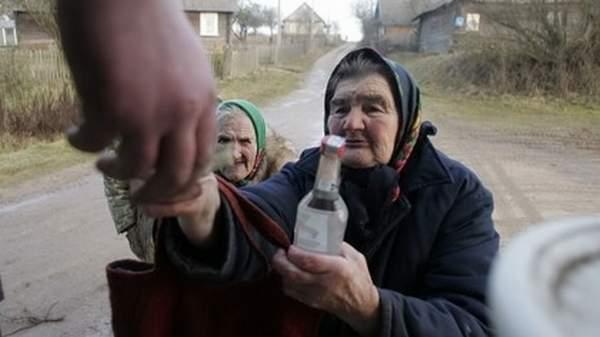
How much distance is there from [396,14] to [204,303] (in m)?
60.5

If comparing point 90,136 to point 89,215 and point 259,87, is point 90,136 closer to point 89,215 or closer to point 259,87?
point 89,215

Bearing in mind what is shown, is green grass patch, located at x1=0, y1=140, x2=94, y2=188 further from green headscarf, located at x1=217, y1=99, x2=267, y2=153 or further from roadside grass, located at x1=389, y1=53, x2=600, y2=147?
roadside grass, located at x1=389, y1=53, x2=600, y2=147

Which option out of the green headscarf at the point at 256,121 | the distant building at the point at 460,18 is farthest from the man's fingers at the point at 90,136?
the distant building at the point at 460,18

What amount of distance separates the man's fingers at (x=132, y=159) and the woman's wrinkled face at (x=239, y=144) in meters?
2.29

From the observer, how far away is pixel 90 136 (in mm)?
570

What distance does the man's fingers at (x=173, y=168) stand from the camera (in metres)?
0.60

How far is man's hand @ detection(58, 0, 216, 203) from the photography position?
20.8 inches

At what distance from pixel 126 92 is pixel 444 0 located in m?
40.8

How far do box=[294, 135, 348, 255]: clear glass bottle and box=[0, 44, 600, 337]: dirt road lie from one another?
3529mm

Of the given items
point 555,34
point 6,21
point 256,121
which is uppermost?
point 6,21

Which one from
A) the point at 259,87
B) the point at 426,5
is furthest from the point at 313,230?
the point at 426,5

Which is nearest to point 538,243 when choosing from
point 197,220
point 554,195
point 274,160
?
point 197,220

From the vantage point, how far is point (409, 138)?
2018mm

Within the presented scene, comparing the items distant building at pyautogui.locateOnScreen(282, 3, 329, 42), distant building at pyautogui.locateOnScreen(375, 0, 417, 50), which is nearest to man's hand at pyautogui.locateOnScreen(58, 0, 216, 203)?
distant building at pyautogui.locateOnScreen(375, 0, 417, 50)
